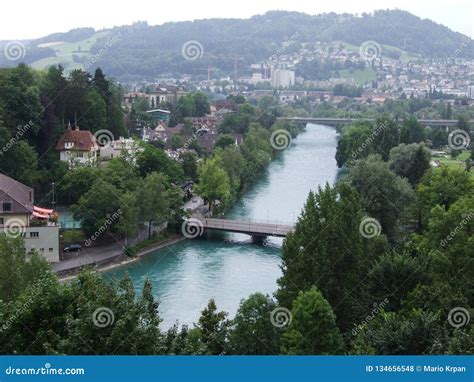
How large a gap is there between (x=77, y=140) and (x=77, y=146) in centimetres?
16

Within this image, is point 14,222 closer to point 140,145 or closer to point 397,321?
point 140,145

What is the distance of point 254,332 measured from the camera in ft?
19.8

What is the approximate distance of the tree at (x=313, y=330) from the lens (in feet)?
18.6

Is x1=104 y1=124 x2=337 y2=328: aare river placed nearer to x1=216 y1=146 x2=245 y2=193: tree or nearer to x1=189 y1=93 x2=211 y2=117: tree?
x1=216 y1=146 x2=245 y2=193: tree

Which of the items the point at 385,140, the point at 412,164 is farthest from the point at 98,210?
the point at 385,140

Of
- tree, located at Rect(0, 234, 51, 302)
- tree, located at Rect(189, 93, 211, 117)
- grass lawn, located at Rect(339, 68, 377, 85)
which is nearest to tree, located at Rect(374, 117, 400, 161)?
tree, located at Rect(0, 234, 51, 302)

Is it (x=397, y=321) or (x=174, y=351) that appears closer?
(x=174, y=351)

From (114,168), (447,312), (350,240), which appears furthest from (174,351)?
(114,168)

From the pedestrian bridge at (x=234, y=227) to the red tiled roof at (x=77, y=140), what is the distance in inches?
114

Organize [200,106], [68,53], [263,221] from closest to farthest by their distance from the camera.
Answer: [263,221], [200,106], [68,53]

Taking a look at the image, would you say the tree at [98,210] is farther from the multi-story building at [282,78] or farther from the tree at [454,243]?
the multi-story building at [282,78]

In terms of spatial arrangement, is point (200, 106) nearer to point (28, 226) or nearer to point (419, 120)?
point (419, 120)

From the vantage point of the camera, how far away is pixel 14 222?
10.8 meters

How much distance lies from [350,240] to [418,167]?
766 cm
